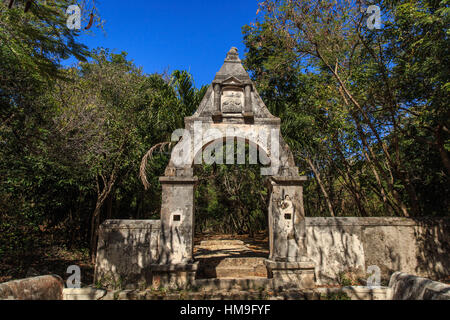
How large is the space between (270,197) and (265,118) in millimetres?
1992

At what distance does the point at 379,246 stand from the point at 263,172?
3212 mm

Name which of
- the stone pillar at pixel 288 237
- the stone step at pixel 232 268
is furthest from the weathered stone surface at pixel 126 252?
the stone pillar at pixel 288 237

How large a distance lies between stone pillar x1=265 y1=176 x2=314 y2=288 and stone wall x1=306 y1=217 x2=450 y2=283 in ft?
1.05

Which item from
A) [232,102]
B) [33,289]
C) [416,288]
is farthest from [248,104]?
[33,289]

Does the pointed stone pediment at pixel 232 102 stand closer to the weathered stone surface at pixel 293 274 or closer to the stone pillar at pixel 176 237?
the stone pillar at pixel 176 237

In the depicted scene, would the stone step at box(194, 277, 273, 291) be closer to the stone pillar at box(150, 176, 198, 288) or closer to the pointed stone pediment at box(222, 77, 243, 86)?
the stone pillar at box(150, 176, 198, 288)

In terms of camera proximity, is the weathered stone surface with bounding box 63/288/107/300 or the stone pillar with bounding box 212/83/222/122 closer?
the weathered stone surface with bounding box 63/288/107/300

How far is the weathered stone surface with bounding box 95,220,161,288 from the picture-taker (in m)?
6.14

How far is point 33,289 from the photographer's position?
155 inches

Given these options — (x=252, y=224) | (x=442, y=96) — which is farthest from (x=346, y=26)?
(x=252, y=224)

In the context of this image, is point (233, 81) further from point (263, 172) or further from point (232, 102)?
point (263, 172)

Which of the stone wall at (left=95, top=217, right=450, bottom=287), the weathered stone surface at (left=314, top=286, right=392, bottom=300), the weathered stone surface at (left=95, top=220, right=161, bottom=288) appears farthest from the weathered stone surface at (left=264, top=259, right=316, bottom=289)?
the weathered stone surface at (left=95, top=220, right=161, bottom=288)

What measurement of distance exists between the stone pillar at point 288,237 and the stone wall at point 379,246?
32cm
